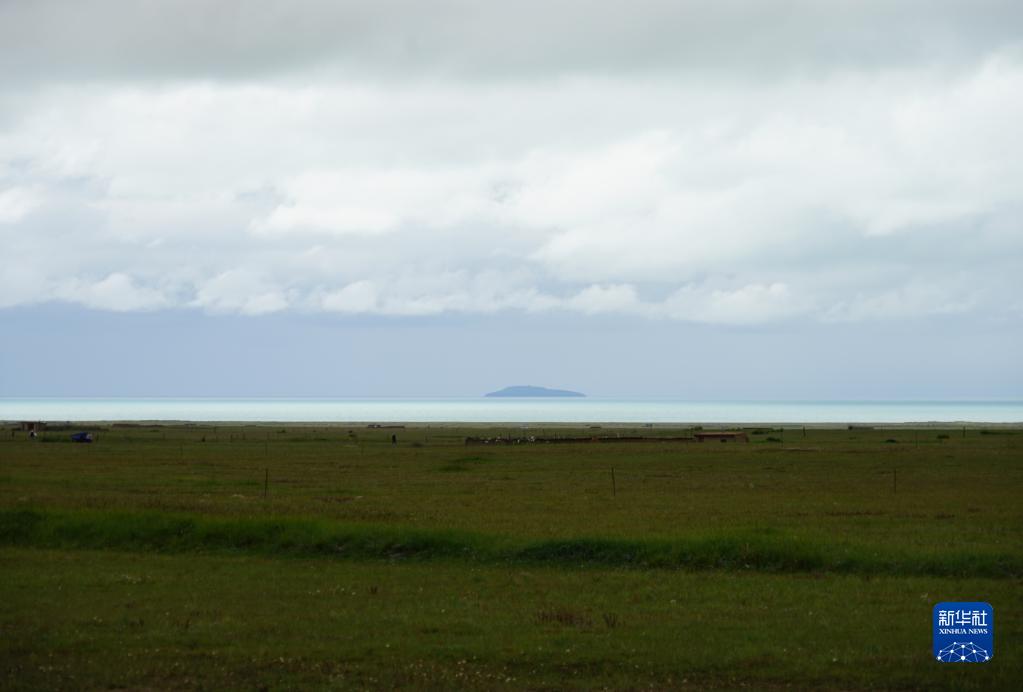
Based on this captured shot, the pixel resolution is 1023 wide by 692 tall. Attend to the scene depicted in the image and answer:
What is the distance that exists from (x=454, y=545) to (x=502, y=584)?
5.15m

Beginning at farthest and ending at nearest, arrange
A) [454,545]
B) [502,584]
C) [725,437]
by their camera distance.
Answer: [725,437] < [454,545] < [502,584]

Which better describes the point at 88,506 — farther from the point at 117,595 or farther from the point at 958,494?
the point at 958,494

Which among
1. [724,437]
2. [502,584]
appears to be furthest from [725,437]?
[502,584]

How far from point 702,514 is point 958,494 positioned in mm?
14197

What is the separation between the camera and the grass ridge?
2369 cm

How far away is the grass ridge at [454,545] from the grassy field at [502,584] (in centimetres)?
8

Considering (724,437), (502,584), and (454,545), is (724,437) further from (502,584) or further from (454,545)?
(502,584)

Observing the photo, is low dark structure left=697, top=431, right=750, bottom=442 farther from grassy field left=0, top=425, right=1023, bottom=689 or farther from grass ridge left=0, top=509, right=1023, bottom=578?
grass ridge left=0, top=509, right=1023, bottom=578

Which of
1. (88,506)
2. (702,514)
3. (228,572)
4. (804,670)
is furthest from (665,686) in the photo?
(88,506)

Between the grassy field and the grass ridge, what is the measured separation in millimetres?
82

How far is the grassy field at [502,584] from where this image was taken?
576 inches

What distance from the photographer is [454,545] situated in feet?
88.7

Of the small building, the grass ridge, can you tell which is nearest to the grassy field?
the grass ridge

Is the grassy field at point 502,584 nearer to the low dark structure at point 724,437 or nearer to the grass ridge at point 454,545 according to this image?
the grass ridge at point 454,545
